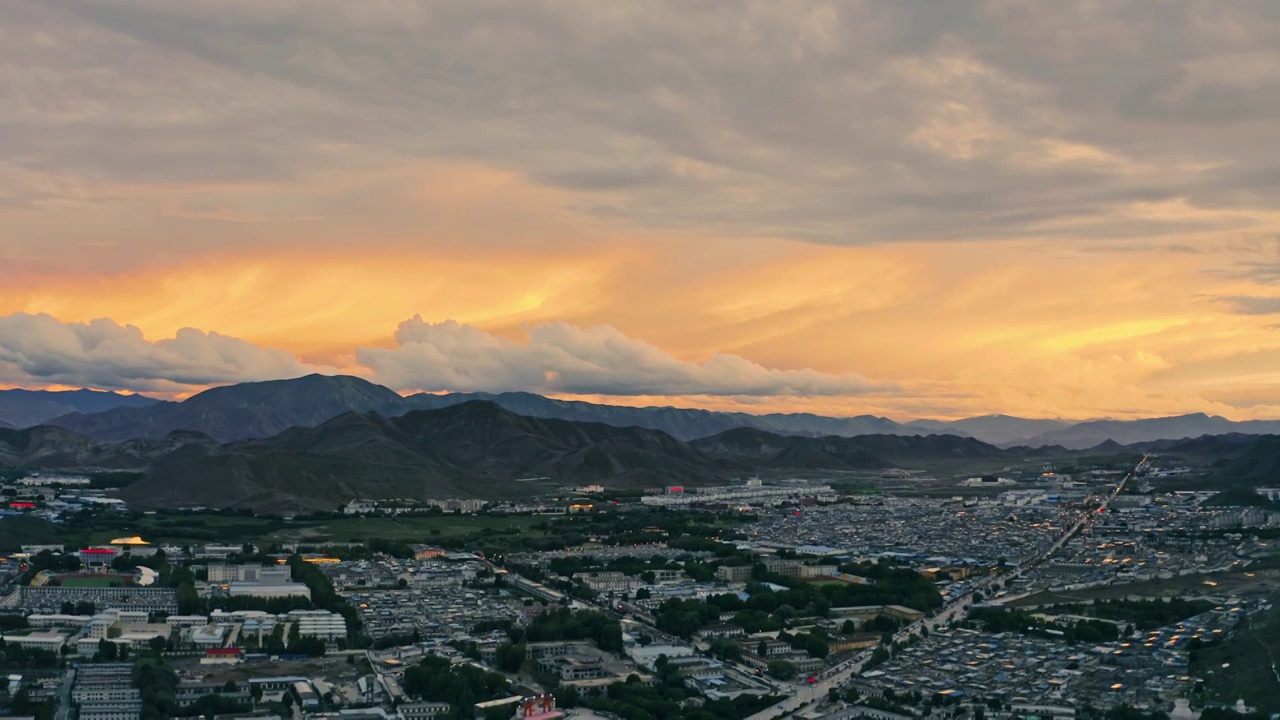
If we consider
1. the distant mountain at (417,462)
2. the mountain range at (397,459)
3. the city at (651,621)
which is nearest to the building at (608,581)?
the city at (651,621)

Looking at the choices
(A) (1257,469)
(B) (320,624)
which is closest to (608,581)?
(B) (320,624)

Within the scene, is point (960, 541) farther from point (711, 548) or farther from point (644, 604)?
point (644, 604)

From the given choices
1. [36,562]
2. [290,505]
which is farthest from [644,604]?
[290,505]

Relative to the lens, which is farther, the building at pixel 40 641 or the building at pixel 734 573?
the building at pixel 734 573

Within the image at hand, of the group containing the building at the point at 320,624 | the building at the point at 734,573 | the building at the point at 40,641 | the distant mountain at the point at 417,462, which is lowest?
the building at the point at 40,641

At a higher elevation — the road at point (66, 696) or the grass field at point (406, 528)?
the grass field at point (406, 528)

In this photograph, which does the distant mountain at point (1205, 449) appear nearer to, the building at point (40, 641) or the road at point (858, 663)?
the road at point (858, 663)

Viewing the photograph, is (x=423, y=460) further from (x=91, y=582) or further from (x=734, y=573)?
(x=91, y=582)

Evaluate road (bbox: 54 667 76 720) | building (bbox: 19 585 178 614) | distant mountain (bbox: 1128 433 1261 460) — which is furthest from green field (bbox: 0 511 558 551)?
distant mountain (bbox: 1128 433 1261 460)
